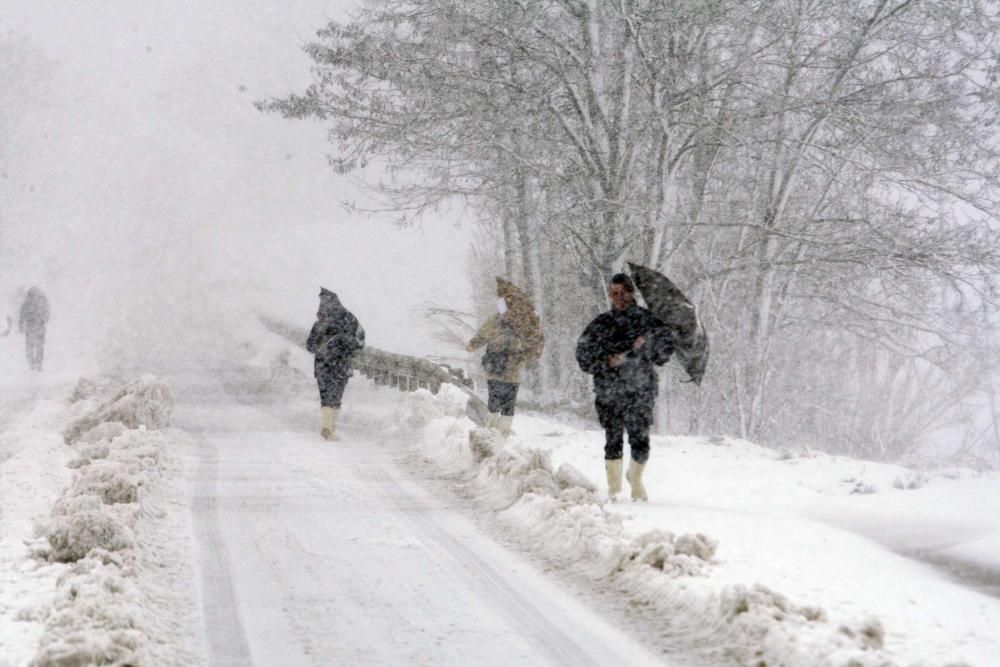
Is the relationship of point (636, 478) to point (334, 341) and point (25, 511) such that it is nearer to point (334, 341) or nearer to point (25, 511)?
point (25, 511)

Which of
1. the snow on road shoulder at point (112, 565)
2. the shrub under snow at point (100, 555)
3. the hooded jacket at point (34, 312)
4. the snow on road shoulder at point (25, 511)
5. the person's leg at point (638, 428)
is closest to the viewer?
the shrub under snow at point (100, 555)

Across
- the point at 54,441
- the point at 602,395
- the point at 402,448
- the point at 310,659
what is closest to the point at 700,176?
the point at 402,448

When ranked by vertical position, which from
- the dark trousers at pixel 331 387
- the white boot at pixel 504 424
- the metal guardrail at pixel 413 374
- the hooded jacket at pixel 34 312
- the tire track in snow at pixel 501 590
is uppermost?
the hooded jacket at pixel 34 312

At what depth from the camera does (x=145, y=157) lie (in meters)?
106

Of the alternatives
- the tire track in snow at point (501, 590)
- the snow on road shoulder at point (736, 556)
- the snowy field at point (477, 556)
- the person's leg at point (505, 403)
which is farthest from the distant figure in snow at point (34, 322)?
the tire track in snow at point (501, 590)

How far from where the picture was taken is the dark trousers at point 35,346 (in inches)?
891

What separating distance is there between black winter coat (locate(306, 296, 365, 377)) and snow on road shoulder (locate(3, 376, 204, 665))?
3378mm

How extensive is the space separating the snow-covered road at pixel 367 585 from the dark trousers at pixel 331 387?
3.12m

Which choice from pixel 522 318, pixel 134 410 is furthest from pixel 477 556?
pixel 134 410

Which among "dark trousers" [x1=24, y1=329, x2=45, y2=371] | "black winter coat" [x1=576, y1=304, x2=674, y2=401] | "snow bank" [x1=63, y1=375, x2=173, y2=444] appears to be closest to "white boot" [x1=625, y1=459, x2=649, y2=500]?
"black winter coat" [x1=576, y1=304, x2=674, y2=401]

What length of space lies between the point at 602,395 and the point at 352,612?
3.66 meters

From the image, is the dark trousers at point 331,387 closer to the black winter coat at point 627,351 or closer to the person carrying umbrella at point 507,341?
the person carrying umbrella at point 507,341

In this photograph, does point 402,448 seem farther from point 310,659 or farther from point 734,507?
point 310,659

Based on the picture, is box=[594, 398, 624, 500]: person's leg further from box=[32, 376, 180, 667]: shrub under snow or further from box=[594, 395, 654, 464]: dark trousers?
box=[32, 376, 180, 667]: shrub under snow
